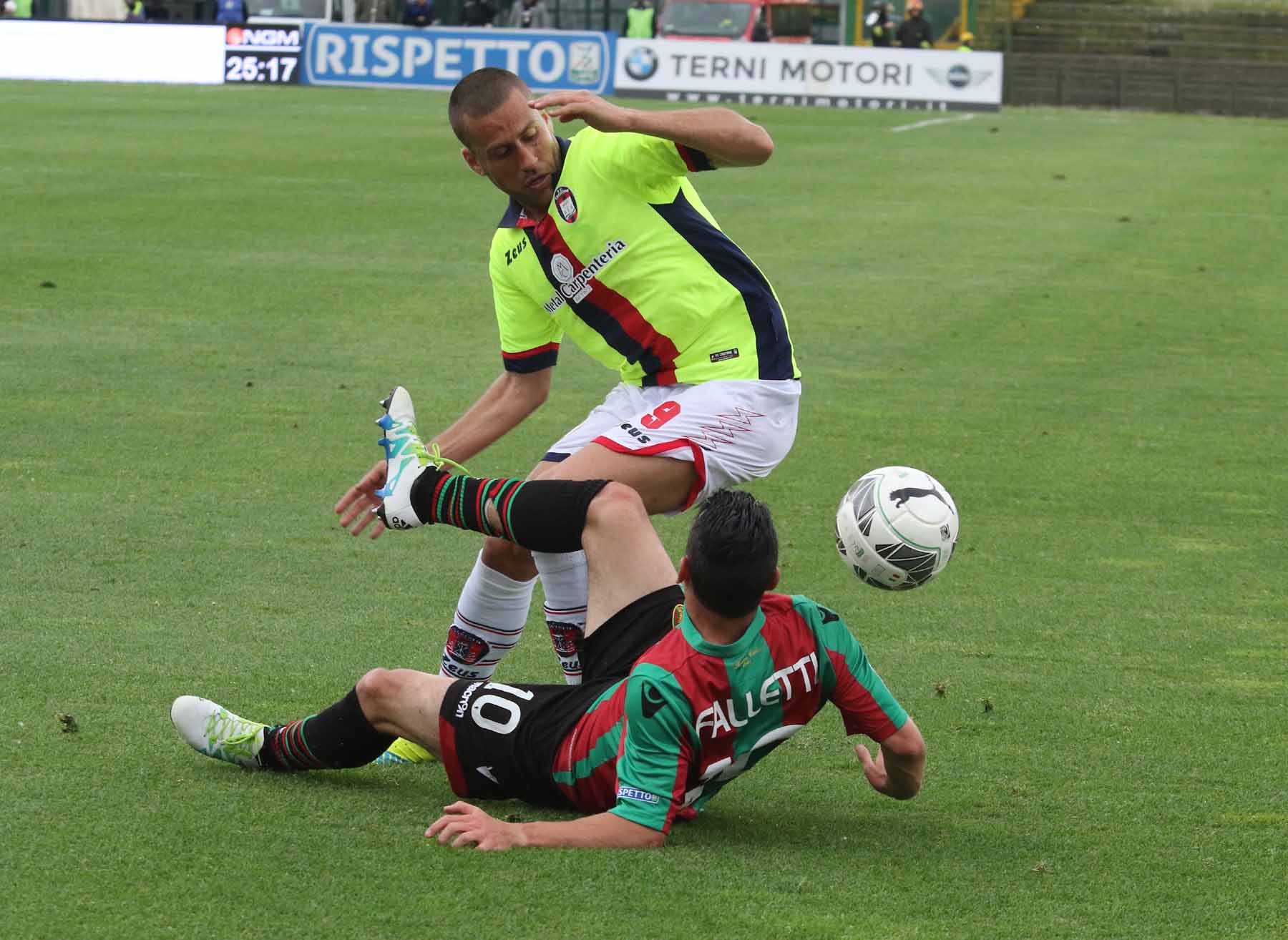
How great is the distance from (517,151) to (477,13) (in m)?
34.7

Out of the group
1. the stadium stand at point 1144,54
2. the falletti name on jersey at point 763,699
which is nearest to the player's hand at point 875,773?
the falletti name on jersey at point 763,699

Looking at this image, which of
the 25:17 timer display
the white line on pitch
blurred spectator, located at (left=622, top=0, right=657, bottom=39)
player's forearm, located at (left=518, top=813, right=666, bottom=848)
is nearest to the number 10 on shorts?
player's forearm, located at (left=518, top=813, right=666, bottom=848)

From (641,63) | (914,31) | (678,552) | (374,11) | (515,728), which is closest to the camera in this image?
(515,728)

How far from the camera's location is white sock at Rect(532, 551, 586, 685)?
5.07m

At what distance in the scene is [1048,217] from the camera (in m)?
18.1

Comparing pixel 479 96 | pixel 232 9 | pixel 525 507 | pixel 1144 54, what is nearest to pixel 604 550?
pixel 525 507

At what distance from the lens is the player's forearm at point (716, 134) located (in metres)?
4.75

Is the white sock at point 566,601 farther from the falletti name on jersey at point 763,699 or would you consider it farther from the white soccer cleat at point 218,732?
the falletti name on jersey at point 763,699

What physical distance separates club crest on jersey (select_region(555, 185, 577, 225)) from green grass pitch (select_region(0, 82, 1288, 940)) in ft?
4.93

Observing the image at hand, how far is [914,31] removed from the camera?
35000 millimetres

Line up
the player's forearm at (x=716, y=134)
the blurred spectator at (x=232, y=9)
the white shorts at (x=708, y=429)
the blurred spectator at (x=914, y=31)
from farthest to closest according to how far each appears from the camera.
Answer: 1. the blurred spectator at (x=232, y=9)
2. the blurred spectator at (x=914, y=31)
3. the white shorts at (x=708, y=429)
4. the player's forearm at (x=716, y=134)

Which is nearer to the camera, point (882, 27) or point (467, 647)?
point (467, 647)

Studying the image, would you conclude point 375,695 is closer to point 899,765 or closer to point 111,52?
point 899,765

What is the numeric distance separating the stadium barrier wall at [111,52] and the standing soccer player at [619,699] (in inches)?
1146
